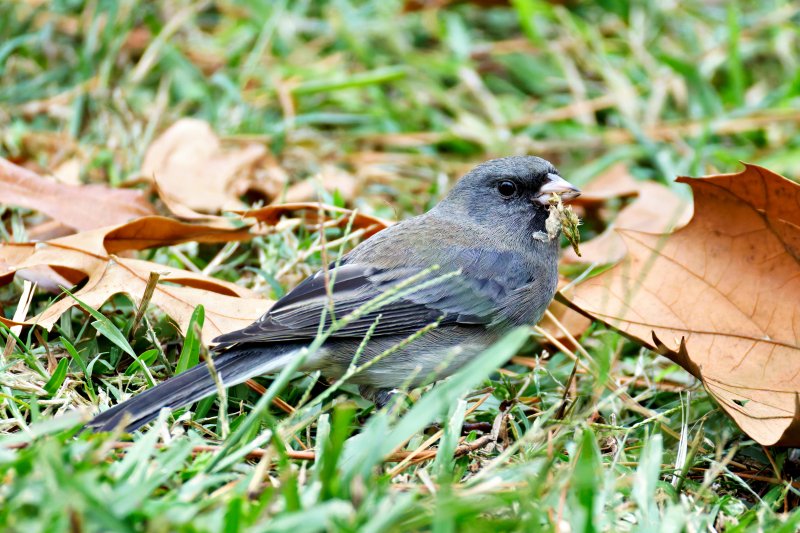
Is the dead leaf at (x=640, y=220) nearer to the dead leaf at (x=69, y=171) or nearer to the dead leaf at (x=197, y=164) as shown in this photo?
the dead leaf at (x=197, y=164)

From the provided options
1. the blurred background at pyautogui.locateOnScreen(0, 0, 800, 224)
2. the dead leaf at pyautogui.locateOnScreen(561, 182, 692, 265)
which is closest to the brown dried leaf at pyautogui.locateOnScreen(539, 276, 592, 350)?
the dead leaf at pyautogui.locateOnScreen(561, 182, 692, 265)

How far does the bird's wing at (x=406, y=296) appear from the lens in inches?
87.2

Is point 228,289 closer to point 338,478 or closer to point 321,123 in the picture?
point 338,478

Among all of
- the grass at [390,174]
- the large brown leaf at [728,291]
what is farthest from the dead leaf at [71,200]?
the large brown leaf at [728,291]

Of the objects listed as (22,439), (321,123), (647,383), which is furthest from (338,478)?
(321,123)

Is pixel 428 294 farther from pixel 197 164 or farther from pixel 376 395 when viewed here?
pixel 197 164

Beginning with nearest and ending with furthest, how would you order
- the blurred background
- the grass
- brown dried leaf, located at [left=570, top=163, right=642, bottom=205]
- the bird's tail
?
the grass, the bird's tail, brown dried leaf, located at [left=570, top=163, right=642, bottom=205], the blurred background

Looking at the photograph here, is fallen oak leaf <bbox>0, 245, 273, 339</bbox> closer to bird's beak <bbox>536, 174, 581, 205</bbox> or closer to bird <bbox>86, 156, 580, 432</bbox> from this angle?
bird <bbox>86, 156, 580, 432</bbox>

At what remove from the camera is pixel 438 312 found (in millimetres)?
2369

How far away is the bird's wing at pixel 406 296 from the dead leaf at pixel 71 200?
997mm

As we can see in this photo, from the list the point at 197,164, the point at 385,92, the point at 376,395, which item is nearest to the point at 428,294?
the point at 376,395

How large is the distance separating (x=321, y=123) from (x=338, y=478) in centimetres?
324

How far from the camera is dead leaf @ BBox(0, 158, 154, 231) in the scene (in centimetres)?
276

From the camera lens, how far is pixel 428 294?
238 cm
